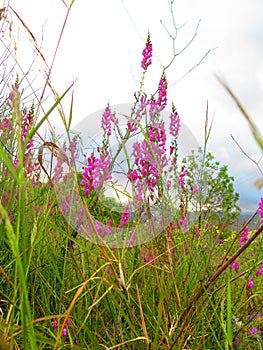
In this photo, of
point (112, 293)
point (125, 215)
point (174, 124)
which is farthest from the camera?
point (174, 124)

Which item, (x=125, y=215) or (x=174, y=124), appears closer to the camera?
(x=125, y=215)

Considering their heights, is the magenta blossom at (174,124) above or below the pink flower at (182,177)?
above

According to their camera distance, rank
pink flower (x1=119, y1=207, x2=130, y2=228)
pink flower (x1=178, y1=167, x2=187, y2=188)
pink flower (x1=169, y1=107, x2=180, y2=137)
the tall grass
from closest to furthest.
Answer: the tall grass < pink flower (x1=119, y1=207, x2=130, y2=228) < pink flower (x1=178, y1=167, x2=187, y2=188) < pink flower (x1=169, y1=107, x2=180, y2=137)

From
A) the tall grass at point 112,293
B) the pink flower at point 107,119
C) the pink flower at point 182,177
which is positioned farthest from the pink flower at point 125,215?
the pink flower at point 107,119

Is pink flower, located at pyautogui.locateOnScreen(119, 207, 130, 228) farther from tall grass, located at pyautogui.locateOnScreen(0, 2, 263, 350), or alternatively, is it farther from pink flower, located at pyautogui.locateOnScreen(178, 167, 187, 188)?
pink flower, located at pyautogui.locateOnScreen(178, 167, 187, 188)

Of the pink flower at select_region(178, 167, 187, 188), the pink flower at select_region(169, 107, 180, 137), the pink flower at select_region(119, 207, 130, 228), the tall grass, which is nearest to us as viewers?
the tall grass

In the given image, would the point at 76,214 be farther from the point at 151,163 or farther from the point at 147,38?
the point at 147,38

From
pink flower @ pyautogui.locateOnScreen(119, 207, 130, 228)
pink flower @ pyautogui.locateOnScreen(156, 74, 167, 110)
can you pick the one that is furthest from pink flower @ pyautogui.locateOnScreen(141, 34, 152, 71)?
pink flower @ pyautogui.locateOnScreen(119, 207, 130, 228)

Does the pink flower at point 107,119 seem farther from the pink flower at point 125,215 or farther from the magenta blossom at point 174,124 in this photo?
the pink flower at point 125,215

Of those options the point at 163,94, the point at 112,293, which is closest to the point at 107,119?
the point at 163,94

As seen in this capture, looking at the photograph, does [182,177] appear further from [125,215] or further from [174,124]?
[125,215]

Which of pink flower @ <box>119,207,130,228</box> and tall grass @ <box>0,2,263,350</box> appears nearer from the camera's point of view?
tall grass @ <box>0,2,263,350</box>

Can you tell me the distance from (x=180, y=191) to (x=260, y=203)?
14.0 inches

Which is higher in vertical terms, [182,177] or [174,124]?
[174,124]
